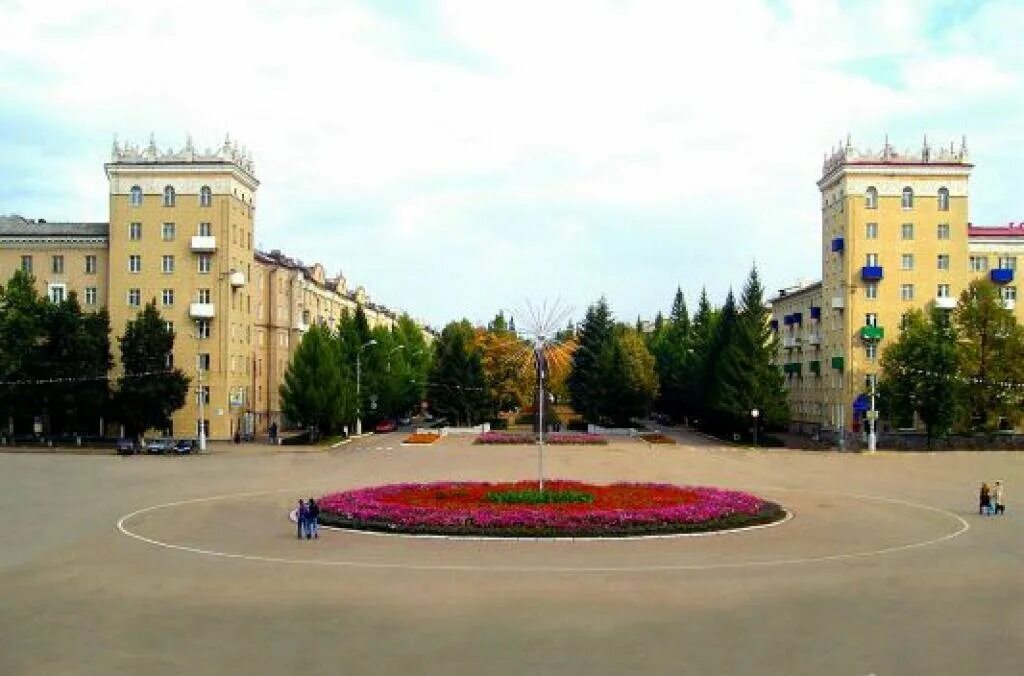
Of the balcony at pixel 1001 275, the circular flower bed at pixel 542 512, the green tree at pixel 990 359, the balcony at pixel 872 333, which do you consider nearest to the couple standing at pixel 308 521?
the circular flower bed at pixel 542 512

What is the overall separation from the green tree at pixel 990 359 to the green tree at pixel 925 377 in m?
1.25

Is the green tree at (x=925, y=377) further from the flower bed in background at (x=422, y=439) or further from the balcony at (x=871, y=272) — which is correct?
the flower bed in background at (x=422, y=439)

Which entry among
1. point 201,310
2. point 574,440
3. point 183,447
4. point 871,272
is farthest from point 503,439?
point 871,272

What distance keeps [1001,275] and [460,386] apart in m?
45.3

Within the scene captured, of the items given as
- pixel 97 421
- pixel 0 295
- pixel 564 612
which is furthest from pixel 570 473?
pixel 0 295

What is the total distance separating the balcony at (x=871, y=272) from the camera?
71125 millimetres

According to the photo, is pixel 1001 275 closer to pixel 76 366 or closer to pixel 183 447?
pixel 183 447

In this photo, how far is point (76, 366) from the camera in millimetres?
63531

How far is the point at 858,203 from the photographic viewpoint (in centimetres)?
7181

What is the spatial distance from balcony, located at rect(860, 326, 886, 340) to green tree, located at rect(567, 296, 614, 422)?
82.5ft

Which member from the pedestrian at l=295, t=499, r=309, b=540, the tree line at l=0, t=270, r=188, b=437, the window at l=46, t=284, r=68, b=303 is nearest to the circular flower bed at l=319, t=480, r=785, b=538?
the pedestrian at l=295, t=499, r=309, b=540

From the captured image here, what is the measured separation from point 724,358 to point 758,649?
5947 centimetres

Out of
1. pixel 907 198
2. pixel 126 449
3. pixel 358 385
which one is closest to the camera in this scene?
pixel 126 449

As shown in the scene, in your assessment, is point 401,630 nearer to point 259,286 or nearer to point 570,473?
point 570,473
